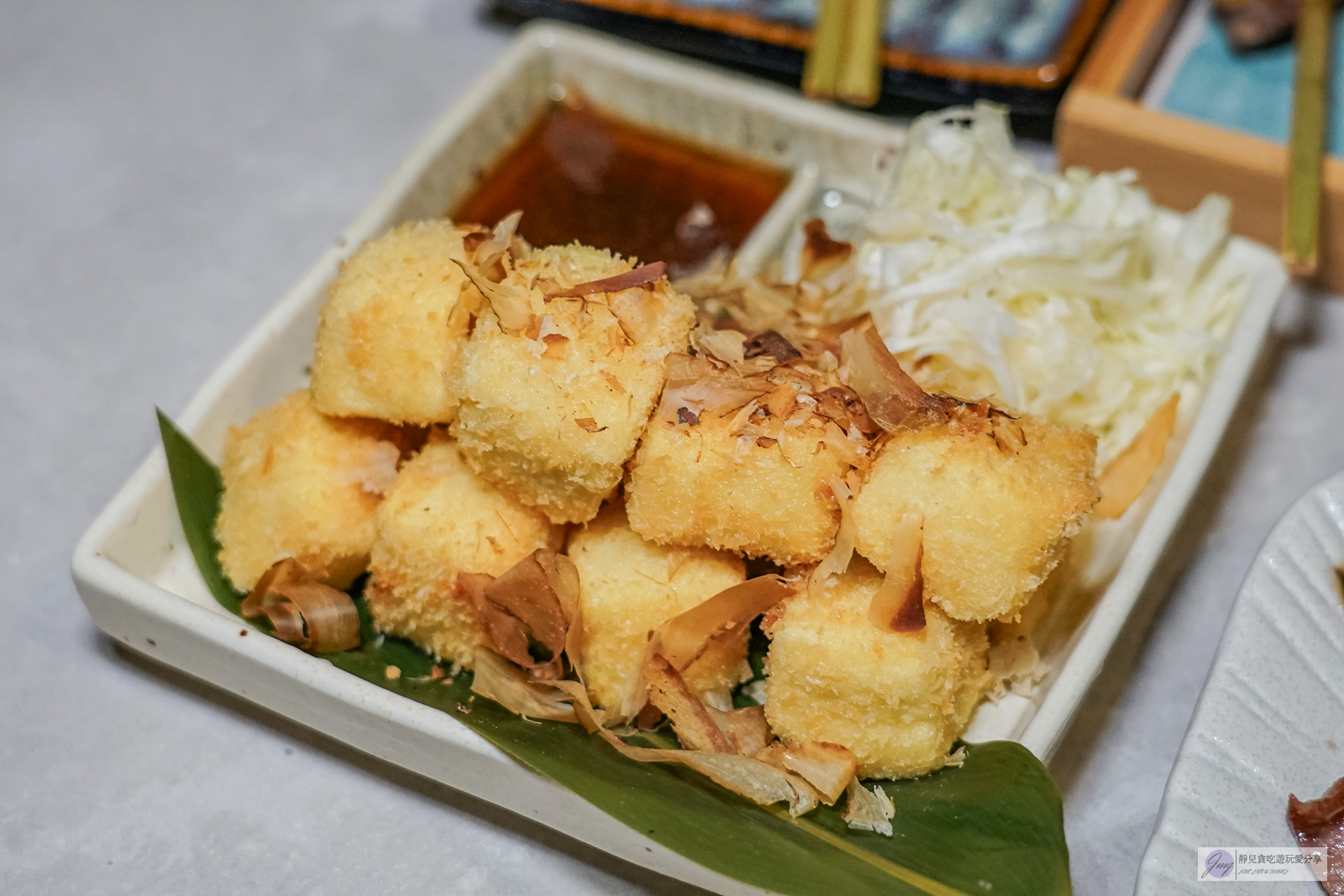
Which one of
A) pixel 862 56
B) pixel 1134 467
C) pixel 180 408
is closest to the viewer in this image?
pixel 1134 467

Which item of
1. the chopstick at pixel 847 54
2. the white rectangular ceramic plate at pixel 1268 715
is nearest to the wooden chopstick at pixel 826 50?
the chopstick at pixel 847 54

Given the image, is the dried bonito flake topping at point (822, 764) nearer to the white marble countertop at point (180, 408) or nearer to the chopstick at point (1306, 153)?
the white marble countertop at point (180, 408)

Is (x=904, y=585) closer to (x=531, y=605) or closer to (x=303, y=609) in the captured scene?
(x=531, y=605)

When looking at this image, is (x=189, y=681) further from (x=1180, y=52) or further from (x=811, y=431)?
(x=1180, y=52)

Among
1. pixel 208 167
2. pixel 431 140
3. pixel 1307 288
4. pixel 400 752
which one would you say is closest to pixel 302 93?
pixel 208 167

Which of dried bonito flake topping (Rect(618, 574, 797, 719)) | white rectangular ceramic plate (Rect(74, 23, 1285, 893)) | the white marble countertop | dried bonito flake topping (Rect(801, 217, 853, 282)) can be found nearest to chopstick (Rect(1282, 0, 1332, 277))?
white rectangular ceramic plate (Rect(74, 23, 1285, 893))

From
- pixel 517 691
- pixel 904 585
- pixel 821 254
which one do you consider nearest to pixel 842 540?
pixel 904 585
